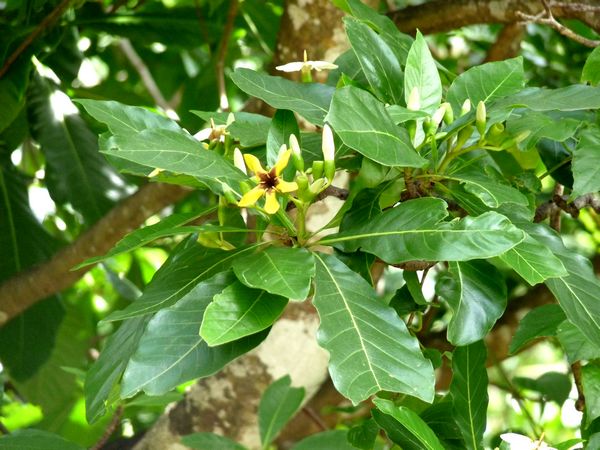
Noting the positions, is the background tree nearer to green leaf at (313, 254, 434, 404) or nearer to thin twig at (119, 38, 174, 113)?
thin twig at (119, 38, 174, 113)

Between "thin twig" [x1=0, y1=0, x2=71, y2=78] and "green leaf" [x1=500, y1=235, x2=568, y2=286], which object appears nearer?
"green leaf" [x1=500, y1=235, x2=568, y2=286]

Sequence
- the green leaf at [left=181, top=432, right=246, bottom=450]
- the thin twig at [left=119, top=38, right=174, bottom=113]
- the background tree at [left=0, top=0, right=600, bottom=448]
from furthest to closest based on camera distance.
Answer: the thin twig at [left=119, top=38, right=174, bottom=113], the background tree at [left=0, top=0, right=600, bottom=448], the green leaf at [left=181, top=432, right=246, bottom=450]

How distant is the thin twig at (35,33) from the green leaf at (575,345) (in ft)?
3.44

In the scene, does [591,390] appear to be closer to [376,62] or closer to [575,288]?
[575,288]

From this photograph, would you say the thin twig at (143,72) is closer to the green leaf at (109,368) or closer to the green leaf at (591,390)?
the green leaf at (109,368)

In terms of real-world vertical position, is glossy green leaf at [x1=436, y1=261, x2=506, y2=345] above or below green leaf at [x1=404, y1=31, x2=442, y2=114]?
below

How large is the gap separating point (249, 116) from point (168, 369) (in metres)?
0.28

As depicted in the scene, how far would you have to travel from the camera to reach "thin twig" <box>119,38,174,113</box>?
215cm

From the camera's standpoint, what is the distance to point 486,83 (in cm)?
85

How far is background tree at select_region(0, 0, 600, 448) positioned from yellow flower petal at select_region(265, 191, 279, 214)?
16 cm

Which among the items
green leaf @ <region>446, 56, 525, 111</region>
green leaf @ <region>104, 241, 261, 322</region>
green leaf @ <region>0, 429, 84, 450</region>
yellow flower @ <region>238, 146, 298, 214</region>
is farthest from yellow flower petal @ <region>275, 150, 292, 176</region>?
green leaf @ <region>0, 429, 84, 450</region>

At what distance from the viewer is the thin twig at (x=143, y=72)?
2.15 metres

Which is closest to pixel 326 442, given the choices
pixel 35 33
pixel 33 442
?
pixel 33 442

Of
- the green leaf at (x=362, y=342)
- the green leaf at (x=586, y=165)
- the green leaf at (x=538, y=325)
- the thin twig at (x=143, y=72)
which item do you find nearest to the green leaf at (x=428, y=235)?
the green leaf at (x=362, y=342)
